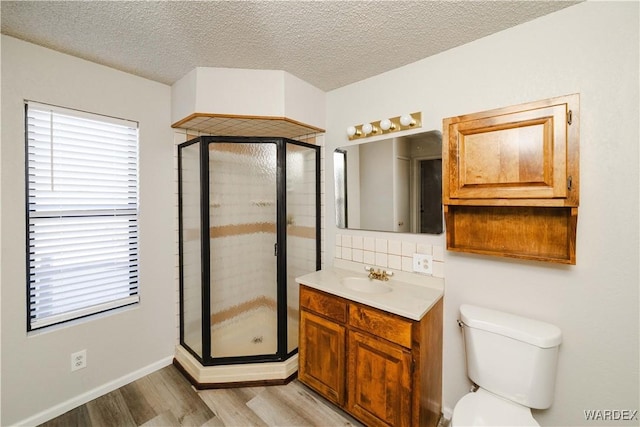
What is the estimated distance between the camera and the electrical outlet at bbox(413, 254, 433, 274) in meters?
1.79

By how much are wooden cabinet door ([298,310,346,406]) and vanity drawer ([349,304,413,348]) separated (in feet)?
0.49


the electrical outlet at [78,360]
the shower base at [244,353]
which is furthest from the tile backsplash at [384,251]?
the electrical outlet at [78,360]

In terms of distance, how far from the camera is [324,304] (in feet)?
5.89

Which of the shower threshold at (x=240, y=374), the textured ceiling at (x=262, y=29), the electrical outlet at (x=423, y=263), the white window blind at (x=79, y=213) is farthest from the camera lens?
the shower threshold at (x=240, y=374)

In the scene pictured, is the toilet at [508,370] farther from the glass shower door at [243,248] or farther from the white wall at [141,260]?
the white wall at [141,260]

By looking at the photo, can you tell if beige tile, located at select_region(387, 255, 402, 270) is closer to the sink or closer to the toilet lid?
the sink

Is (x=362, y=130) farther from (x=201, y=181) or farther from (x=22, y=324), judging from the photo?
(x=22, y=324)

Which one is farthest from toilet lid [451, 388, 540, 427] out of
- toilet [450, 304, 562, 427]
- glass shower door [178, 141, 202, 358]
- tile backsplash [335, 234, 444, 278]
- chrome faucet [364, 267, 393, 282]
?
glass shower door [178, 141, 202, 358]

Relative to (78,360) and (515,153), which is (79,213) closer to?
(78,360)

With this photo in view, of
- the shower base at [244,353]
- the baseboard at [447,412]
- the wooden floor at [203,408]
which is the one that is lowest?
the wooden floor at [203,408]

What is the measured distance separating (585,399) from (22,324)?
3101 millimetres

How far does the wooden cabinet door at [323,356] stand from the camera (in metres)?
1.71

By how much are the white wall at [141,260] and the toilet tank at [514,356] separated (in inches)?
89.5

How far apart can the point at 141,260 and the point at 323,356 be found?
156 cm
